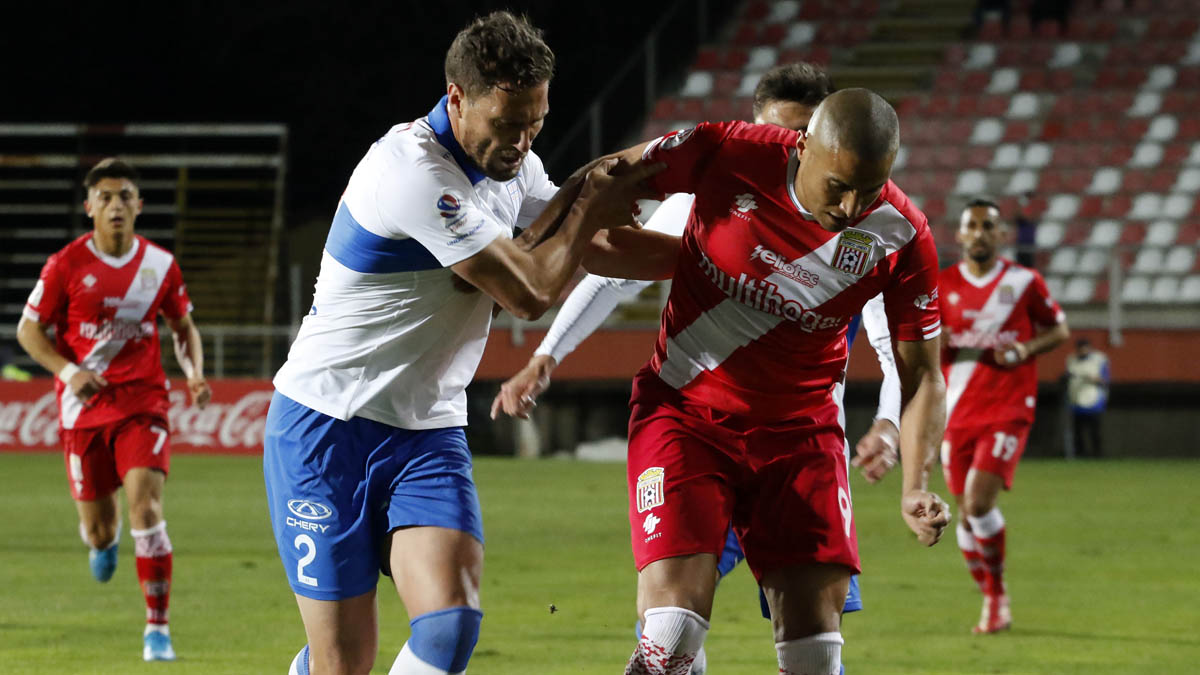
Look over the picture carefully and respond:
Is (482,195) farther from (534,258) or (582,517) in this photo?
(582,517)

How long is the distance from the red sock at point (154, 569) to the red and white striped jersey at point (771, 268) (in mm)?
3608

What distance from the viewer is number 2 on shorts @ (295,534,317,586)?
4254 mm

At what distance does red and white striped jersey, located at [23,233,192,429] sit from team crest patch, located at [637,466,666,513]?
4259 mm

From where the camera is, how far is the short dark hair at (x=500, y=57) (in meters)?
3.98

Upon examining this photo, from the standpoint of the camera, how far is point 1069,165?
22.4m

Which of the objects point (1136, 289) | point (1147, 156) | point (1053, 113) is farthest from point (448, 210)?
point (1053, 113)

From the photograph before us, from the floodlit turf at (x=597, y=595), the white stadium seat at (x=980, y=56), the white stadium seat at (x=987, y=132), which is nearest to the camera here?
the floodlit turf at (x=597, y=595)

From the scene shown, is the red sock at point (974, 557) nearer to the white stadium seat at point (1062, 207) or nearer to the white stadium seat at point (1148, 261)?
→ the white stadium seat at point (1148, 261)

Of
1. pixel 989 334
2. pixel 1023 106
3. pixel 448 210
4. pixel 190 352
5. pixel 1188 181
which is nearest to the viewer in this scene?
pixel 448 210

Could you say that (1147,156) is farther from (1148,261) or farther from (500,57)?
(500,57)

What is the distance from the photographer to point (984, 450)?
8.65 m

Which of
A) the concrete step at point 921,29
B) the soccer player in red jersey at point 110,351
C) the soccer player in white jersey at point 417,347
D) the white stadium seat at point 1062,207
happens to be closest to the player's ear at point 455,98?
the soccer player in white jersey at point 417,347

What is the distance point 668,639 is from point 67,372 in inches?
183

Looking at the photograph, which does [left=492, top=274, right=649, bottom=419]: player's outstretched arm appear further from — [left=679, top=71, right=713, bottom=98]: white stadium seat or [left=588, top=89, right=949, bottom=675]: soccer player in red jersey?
[left=679, top=71, right=713, bottom=98]: white stadium seat
